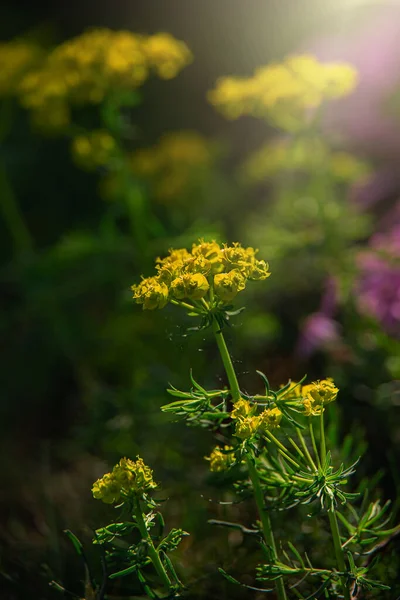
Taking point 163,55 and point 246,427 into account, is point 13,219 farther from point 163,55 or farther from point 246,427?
point 246,427

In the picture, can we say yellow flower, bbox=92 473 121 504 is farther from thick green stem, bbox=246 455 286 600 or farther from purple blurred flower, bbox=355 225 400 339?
purple blurred flower, bbox=355 225 400 339

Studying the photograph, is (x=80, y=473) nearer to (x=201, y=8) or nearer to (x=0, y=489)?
(x=0, y=489)

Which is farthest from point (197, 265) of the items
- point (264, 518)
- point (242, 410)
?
point (264, 518)

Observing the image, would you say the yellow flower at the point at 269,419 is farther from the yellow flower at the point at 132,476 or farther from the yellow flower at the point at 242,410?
the yellow flower at the point at 132,476

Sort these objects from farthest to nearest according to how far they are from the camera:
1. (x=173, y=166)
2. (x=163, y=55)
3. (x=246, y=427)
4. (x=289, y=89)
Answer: (x=173, y=166)
(x=163, y=55)
(x=289, y=89)
(x=246, y=427)

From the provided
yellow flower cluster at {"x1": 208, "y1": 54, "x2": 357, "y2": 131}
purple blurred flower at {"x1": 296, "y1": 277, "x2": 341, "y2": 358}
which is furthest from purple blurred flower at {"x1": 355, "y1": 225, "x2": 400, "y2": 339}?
yellow flower cluster at {"x1": 208, "y1": 54, "x2": 357, "y2": 131}

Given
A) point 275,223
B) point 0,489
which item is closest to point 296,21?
point 275,223
